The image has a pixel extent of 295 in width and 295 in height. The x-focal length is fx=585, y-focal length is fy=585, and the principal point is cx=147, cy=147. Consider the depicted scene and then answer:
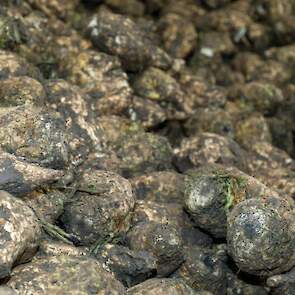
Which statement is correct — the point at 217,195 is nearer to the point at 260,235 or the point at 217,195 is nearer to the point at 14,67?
the point at 260,235

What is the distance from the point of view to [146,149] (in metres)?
4.91

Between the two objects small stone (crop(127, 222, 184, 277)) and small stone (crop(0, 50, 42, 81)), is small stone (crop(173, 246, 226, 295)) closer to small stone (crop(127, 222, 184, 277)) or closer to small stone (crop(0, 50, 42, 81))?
small stone (crop(127, 222, 184, 277))

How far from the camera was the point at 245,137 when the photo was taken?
565 cm

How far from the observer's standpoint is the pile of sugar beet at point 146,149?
12.0 feet

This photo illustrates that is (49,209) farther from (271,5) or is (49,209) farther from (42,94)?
(271,5)

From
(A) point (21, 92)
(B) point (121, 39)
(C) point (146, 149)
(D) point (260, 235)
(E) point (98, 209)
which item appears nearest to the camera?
(D) point (260, 235)

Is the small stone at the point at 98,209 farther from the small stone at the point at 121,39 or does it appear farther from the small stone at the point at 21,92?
the small stone at the point at 121,39

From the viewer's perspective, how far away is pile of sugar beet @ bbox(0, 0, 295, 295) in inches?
144

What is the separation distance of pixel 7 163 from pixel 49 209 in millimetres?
437

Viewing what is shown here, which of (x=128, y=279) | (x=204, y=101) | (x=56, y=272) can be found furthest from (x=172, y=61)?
(x=56, y=272)

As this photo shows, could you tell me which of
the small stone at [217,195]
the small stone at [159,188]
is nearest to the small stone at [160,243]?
the small stone at [217,195]

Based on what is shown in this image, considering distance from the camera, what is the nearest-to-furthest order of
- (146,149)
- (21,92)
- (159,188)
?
(21,92)
(159,188)
(146,149)

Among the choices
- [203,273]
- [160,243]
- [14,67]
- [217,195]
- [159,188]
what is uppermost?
[14,67]

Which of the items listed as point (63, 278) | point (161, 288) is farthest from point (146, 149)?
point (63, 278)
